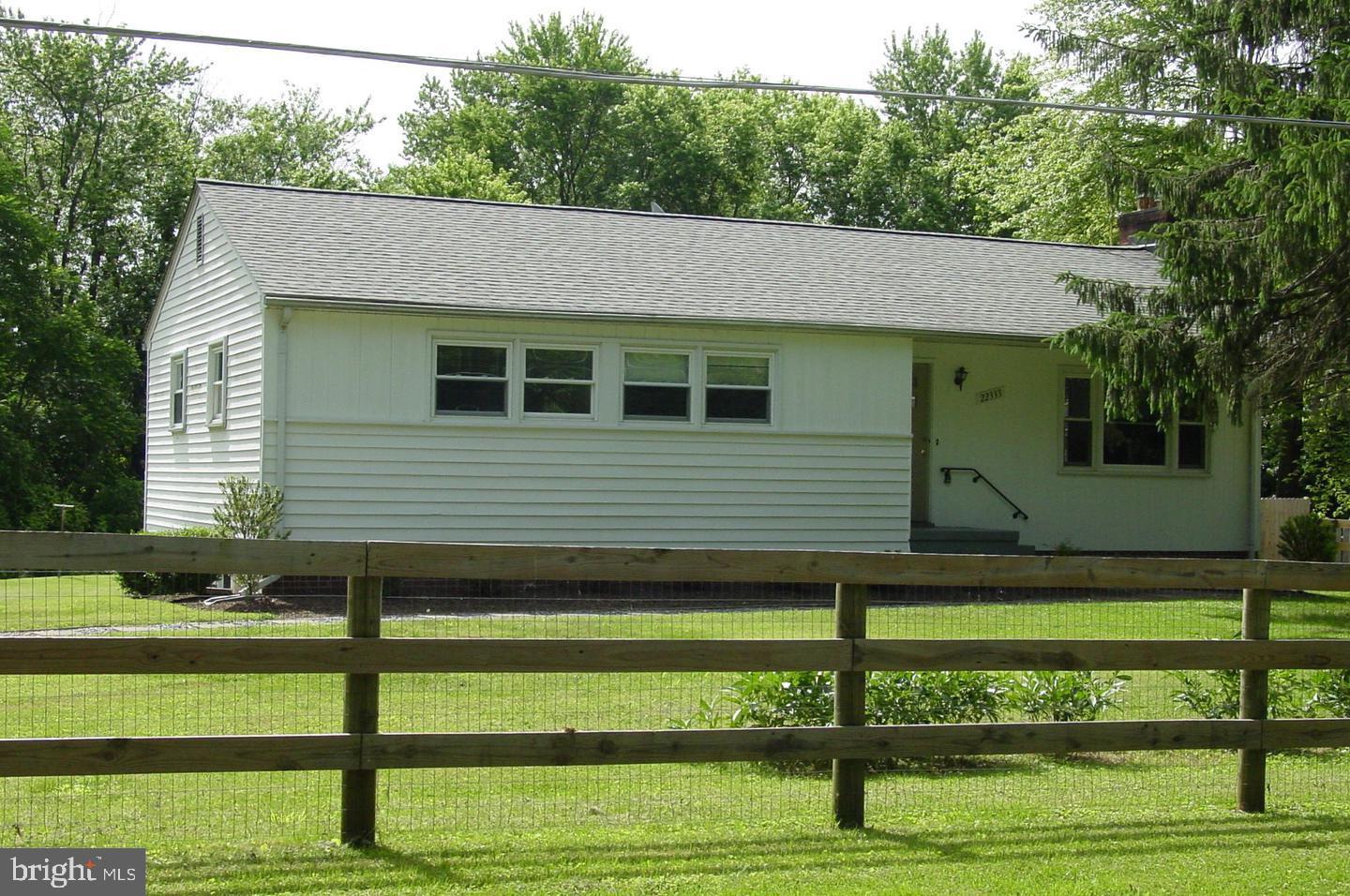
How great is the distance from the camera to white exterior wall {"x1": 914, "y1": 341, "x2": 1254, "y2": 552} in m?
19.6

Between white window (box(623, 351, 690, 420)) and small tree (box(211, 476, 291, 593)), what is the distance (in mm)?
4179

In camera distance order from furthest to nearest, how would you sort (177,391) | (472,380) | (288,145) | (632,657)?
(288,145) < (177,391) < (472,380) < (632,657)

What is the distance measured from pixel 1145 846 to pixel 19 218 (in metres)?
29.6

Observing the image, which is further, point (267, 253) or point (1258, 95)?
point (267, 253)

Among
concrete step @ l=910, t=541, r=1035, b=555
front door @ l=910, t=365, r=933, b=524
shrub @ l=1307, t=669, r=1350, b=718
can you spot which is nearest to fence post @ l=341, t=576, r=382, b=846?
shrub @ l=1307, t=669, r=1350, b=718

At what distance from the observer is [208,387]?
61.9 ft

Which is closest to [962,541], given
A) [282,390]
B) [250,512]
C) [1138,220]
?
[1138,220]

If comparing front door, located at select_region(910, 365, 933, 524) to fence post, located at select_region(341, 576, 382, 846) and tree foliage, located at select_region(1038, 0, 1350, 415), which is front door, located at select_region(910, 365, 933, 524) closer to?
tree foliage, located at select_region(1038, 0, 1350, 415)

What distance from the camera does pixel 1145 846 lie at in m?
5.57

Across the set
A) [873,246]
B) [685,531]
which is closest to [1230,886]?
[685,531]

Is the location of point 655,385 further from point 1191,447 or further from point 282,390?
point 1191,447

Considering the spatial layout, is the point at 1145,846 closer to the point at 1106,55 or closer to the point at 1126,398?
the point at 1126,398

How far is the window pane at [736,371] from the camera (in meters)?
17.5

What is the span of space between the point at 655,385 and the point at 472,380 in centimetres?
222
